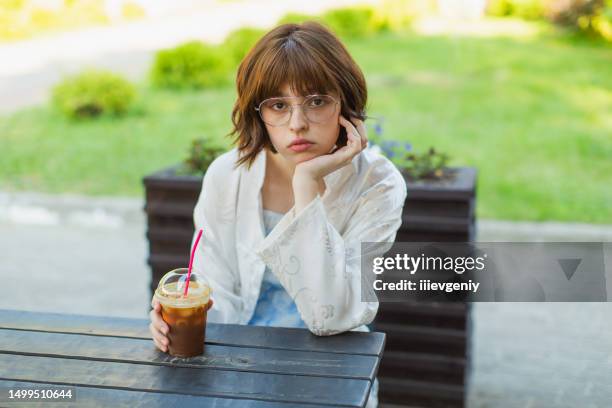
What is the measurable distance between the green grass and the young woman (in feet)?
10.6

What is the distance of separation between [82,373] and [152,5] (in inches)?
665

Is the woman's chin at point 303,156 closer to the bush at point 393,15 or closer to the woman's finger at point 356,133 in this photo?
the woman's finger at point 356,133

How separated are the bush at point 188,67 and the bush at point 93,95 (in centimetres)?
127

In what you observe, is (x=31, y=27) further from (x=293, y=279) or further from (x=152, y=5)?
(x=293, y=279)

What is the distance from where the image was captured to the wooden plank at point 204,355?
1.50m

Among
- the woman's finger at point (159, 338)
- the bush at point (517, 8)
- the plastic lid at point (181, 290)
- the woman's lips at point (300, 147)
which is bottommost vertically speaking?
the bush at point (517, 8)

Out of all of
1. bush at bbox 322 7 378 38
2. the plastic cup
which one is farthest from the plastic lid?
bush at bbox 322 7 378 38

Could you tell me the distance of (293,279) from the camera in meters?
1.74

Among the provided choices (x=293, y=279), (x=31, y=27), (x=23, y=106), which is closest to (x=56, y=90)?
(x=23, y=106)

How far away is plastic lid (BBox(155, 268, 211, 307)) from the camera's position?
1.57m

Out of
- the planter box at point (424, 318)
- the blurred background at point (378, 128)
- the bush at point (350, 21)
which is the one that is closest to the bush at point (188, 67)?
the blurred background at point (378, 128)

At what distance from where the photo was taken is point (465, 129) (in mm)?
8484

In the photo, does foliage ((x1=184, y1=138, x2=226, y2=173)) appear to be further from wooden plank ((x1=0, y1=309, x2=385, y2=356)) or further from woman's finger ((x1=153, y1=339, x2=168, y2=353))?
woman's finger ((x1=153, y1=339, x2=168, y2=353))

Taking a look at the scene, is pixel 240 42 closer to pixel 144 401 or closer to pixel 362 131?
pixel 362 131
